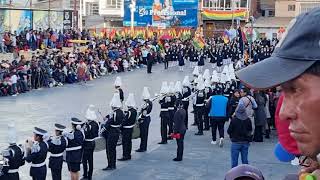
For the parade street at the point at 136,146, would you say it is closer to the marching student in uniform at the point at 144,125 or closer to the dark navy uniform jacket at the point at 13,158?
the marching student in uniform at the point at 144,125

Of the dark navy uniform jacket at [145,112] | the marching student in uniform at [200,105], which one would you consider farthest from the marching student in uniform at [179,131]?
the marching student in uniform at [200,105]

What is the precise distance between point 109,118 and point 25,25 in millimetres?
21216

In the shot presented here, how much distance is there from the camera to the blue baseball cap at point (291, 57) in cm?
109

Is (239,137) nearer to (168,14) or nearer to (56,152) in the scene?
(56,152)

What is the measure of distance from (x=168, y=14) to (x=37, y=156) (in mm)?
47500

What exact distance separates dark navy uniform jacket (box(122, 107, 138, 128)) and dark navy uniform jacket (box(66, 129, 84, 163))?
240 centimetres

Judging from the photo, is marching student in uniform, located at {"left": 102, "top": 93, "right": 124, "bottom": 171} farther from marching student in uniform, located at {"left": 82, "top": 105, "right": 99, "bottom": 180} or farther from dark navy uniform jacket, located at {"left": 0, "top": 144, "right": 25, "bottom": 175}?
dark navy uniform jacket, located at {"left": 0, "top": 144, "right": 25, "bottom": 175}

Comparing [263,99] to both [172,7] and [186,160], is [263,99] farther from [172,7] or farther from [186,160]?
[172,7]

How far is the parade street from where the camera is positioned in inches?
459

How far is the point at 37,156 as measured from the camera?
9422 mm

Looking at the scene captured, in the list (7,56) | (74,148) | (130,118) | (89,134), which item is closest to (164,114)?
(130,118)

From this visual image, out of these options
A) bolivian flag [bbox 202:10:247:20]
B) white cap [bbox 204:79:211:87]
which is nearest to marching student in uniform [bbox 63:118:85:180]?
white cap [bbox 204:79:211:87]

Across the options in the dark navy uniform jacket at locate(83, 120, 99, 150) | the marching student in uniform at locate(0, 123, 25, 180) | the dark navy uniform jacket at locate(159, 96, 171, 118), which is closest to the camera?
the marching student in uniform at locate(0, 123, 25, 180)

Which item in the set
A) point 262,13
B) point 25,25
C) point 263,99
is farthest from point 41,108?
point 262,13
